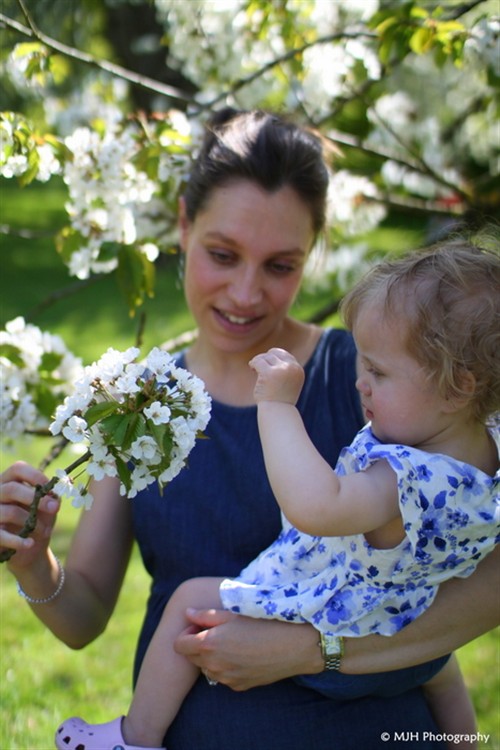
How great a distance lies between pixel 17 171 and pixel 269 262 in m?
0.68

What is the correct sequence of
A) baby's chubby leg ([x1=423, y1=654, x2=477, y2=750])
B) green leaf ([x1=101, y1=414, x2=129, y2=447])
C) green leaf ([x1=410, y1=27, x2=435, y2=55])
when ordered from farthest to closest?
green leaf ([x1=410, y1=27, x2=435, y2=55])
baby's chubby leg ([x1=423, y1=654, x2=477, y2=750])
green leaf ([x1=101, y1=414, x2=129, y2=447])

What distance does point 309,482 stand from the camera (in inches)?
63.6

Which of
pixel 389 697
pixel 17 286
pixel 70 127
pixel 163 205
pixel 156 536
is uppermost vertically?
pixel 163 205

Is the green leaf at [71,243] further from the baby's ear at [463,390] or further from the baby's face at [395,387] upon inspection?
the baby's ear at [463,390]

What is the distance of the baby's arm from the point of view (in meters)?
1.61

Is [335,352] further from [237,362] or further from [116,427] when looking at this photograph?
[116,427]

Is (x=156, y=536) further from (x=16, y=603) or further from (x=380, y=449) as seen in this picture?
(x=16, y=603)

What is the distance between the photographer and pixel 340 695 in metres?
1.99

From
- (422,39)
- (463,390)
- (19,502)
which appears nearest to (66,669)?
(19,502)

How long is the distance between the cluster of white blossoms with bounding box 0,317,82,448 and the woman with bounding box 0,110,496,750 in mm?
360

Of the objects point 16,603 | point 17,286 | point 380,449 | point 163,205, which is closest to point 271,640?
point 380,449

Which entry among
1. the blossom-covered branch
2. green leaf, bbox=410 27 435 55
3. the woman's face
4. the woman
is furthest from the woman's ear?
the blossom-covered branch

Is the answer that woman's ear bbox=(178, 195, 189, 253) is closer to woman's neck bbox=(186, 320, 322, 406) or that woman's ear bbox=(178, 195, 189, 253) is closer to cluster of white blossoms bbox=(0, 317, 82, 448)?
woman's neck bbox=(186, 320, 322, 406)

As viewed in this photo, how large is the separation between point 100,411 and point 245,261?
2.88ft
